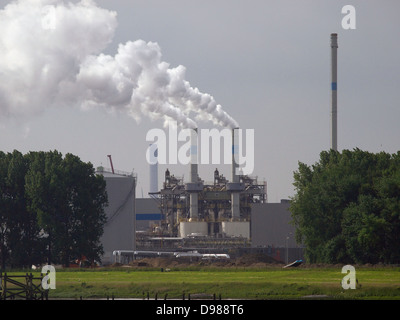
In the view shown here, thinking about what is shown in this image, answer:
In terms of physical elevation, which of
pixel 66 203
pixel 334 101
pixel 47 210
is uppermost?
pixel 334 101

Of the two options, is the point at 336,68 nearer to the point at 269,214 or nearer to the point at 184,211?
the point at 269,214

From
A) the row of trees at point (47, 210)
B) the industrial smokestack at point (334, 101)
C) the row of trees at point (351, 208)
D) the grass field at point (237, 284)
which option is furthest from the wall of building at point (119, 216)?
the grass field at point (237, 284)

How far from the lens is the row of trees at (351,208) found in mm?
100375

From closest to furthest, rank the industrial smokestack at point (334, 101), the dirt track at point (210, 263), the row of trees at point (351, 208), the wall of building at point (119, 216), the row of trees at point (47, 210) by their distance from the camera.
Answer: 1. the row of trees at point (351, 208)
2. the row of trees at point (47, 210)
3. the dirt track at point (210, 263)
4. the wall of building at point (119, 216)
5. the industrial smokestack at point (334, 101)

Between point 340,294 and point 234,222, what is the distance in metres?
91.5

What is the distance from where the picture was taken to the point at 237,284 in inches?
3063

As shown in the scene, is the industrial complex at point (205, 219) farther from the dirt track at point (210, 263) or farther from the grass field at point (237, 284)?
the grass field at point (237, 284)

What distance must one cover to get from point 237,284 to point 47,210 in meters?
40.5

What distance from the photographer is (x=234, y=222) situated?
16175 centimetres

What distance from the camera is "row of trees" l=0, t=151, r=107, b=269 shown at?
11081 centimetres

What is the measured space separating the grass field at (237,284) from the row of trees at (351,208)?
26.9 feet

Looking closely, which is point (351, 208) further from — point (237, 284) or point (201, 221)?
point (201, 221)

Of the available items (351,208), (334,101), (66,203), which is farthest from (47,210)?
(334,101)
